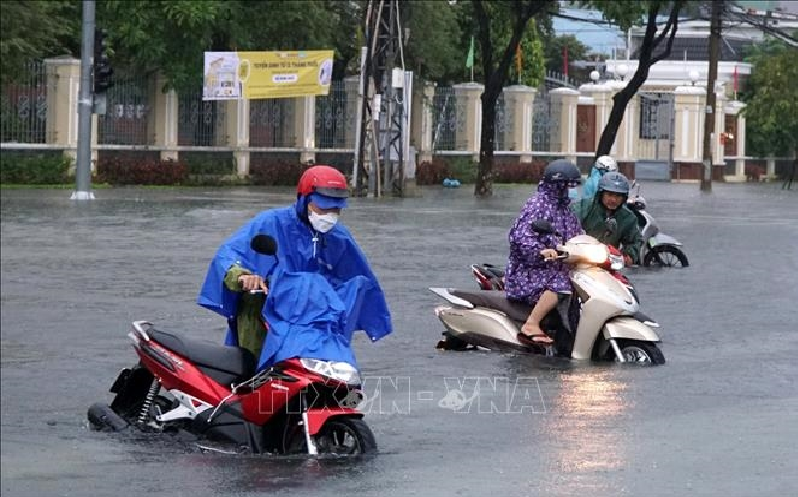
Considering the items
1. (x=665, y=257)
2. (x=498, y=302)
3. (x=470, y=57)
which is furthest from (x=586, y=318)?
(x=470, y=57)

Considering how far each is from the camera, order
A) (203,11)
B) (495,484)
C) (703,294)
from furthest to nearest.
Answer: (203,11)
(703,294)
(495,484)

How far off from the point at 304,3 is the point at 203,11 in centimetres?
319

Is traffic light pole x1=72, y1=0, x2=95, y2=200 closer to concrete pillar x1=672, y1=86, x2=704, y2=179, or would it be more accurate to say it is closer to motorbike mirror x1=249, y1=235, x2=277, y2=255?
motorbike mirror x1=249, y1=235, x2=277, y2=255

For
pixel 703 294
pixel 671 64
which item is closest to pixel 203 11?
pixel 703 294

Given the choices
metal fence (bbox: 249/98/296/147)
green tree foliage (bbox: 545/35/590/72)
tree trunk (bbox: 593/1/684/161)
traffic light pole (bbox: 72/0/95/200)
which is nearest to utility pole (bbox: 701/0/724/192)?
tree trunk (bbox: 593/1/684/161)

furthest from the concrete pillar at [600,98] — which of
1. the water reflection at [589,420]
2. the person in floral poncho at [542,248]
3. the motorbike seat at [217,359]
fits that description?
the motorbike seat at [217,359]

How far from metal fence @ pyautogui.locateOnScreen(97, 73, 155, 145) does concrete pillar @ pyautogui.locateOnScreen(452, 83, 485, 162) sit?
12.1 meters

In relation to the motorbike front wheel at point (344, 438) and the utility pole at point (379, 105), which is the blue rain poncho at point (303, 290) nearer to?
the motorbike front wheel at point (344, 438)

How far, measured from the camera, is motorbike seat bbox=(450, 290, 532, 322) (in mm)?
13648

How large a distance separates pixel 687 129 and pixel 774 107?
261 inches

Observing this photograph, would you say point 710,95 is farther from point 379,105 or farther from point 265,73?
point 379,105

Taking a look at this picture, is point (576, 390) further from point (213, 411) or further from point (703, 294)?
point (703, 294)

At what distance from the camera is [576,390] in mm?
11719

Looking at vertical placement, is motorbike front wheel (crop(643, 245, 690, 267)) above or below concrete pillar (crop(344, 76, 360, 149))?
below
